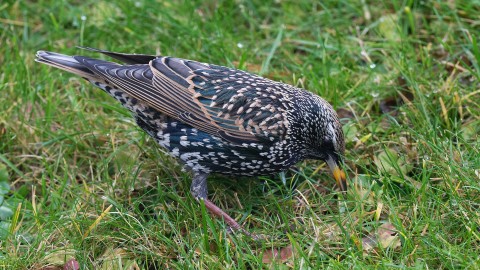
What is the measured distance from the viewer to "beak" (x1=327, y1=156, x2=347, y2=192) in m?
5.07

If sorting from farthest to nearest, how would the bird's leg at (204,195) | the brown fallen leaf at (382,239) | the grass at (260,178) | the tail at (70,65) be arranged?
the tail at (70,65) < the bird's leg at (204,195) < the grass at (260,178) < the brown fallen leaf at (382,239)

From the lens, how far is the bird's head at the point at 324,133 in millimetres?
5055

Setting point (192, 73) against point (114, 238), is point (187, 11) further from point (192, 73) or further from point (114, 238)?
point (114, 238)

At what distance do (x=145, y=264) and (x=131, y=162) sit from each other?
990 millimetres

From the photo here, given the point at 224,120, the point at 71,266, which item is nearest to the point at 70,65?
the point at 224,120

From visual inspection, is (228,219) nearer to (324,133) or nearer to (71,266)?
(324,133)

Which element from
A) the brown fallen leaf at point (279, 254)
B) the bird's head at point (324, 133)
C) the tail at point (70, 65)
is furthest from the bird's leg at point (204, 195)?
the tail at point (70, 65)

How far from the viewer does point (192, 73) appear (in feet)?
17.0

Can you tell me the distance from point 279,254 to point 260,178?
921 mm

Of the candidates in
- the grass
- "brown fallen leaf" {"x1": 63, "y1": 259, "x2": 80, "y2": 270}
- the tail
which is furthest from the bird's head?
"brown fallen leaf" {"x1": 63, "y1": 259, "x2": 80, "y2": 270}

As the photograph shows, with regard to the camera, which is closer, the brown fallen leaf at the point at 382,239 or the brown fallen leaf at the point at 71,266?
the brown fallen leaf at the point at 382,239

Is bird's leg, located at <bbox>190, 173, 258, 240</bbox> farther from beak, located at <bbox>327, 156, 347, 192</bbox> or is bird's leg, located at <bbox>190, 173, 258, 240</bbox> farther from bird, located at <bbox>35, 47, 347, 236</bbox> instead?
beak, located at <bbox>327, 156, 347, 192</bbox>

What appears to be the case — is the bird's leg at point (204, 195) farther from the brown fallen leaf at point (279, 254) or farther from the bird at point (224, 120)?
the brown fallen leaf at point (279, 254)

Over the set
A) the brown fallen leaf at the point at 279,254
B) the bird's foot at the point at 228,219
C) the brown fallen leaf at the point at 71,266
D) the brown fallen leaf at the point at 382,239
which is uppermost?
the brown fallen leaf at the point at 382,239
